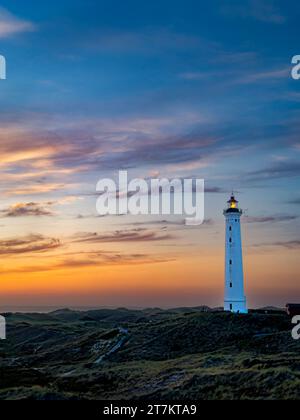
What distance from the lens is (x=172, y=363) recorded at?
52.5 meters

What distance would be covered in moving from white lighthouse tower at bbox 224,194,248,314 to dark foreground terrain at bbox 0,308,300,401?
4785 mm

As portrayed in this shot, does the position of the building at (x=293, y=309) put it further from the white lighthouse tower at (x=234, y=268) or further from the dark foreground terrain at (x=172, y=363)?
the white lighthouse tower at (x=234, y=268)

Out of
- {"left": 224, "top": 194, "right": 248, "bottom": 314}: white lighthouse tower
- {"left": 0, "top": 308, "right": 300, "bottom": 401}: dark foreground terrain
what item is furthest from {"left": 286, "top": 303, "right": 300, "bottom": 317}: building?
{"left": 224, "top": 194, "right": 248, "bottom": 314}: white lighthouse tower

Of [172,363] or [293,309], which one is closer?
[172,363]

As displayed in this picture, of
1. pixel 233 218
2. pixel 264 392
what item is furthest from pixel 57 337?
pixel 264 392

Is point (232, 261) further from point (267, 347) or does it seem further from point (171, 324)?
point (267, 347)

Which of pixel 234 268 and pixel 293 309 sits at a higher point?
pixel 234 268

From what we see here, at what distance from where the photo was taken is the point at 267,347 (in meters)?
55.6

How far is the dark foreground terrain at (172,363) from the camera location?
38.8 m

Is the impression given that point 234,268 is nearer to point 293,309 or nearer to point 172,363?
point 293,309

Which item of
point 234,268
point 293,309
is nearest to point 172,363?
point 234,268

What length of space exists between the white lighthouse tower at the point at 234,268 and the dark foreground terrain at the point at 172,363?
478cm

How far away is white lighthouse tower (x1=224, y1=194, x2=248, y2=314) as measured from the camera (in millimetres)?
76500

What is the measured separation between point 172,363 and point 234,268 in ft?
86.6
